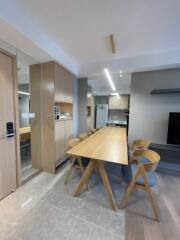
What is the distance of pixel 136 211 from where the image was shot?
5.57 feet

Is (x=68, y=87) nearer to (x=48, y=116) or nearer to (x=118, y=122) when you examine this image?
(x=48, y=116)

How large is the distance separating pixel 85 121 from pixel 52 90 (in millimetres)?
1733

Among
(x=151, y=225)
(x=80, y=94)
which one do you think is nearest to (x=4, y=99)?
(x=80, y=94)

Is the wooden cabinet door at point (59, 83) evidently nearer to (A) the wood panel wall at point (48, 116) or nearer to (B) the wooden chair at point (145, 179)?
(A) the wood panel wall at point (48, 116)

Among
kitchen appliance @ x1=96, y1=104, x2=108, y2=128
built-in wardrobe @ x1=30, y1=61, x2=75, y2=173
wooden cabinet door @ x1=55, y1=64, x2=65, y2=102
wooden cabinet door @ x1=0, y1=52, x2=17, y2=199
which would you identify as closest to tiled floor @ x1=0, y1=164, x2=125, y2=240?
wooden cabinet door @ x1=0, y1=52, x2=17, y2=199

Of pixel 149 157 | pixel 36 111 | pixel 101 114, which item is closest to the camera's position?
pixel 149 157

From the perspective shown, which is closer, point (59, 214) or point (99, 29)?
point (59, 214)

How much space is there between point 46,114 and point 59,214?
5.91 ft

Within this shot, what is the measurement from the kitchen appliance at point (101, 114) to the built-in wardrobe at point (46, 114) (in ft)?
15.3

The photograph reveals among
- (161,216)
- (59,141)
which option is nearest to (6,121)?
(59,141)

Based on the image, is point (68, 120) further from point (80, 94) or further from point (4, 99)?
point (4, 99)

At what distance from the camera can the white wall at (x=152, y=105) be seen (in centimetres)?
298

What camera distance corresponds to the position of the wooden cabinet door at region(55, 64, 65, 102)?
265 centimetres

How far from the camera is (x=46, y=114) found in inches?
104
